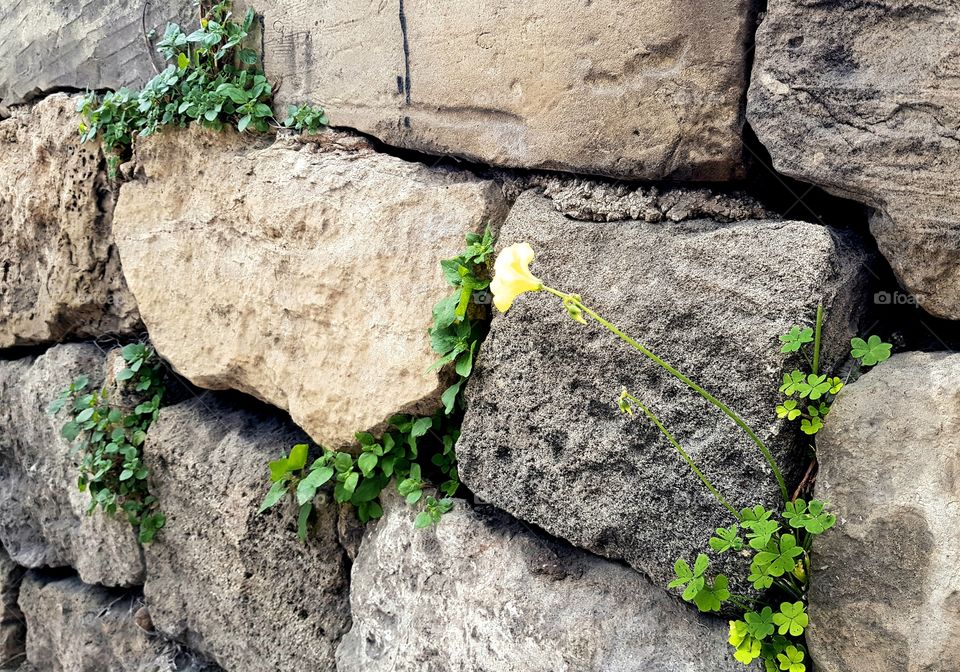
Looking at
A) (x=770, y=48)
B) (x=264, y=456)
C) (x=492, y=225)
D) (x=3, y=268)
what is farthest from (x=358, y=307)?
(x=3, y=268)

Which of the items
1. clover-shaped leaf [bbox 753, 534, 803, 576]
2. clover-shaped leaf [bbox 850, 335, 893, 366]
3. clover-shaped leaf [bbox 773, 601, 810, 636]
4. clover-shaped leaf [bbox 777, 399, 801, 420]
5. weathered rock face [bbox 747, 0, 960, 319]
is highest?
weathered rock face [bbox 747, 0, 960, 319]

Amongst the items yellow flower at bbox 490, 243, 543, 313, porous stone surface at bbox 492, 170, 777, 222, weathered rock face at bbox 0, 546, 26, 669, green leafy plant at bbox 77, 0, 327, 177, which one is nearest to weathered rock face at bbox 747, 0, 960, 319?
porous stone surface at bbox 492, 170, 777, 222

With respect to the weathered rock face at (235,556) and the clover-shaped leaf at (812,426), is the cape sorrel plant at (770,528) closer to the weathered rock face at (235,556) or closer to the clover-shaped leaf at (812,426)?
the clover-shaped leaf at (812,426)

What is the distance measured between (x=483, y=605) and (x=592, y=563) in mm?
219

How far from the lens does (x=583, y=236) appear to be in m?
1.47

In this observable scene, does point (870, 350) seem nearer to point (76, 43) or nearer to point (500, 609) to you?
point (500, 609)

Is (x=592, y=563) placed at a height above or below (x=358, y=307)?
below

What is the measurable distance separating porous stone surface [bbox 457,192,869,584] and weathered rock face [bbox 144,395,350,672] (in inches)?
22.2

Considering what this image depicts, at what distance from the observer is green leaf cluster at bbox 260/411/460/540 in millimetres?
1685

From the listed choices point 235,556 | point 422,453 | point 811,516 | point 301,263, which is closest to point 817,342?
point 811,516

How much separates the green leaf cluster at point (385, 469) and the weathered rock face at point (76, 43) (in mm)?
1178

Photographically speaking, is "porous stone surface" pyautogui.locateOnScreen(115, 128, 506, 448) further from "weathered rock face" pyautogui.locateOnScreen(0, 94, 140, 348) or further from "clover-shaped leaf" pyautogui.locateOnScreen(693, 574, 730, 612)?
"clover-shaped leaf" pyautogui.locateOnScreen(693, 574, 730, 612)

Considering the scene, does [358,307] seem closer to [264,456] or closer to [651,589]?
[264,456]

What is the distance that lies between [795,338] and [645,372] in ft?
0.81
